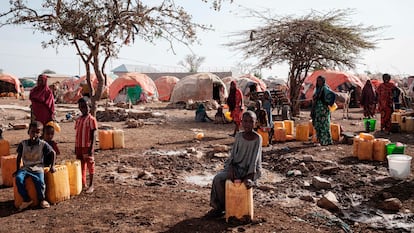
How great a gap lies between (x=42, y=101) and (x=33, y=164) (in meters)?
2.88

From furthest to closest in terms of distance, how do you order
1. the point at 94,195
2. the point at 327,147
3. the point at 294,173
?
the point at 327,147 < the point at 294,173 < the point at 94,195

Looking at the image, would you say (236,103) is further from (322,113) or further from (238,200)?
(238,200)

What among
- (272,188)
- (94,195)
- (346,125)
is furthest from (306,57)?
(94,195)

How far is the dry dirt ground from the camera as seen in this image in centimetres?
374

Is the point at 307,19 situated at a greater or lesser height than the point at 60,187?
greater

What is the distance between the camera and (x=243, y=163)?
12.8 ft

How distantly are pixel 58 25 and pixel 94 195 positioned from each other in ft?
16.0

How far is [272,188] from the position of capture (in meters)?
5.11

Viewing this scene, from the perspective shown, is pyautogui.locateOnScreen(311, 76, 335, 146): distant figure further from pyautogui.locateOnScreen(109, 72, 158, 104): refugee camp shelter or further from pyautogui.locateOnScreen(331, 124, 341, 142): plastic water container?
pyautogui.locateOnScreen(109, 72, 158, 104): refugee camp shelter

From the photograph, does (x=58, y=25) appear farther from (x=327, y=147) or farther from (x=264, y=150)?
(x=327, y=147)

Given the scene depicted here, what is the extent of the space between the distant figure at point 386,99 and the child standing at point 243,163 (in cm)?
660

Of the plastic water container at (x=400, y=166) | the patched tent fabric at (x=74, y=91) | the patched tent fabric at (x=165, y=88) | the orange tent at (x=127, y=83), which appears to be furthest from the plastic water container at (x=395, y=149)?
the patched tent fabric at (x=165, y=88)

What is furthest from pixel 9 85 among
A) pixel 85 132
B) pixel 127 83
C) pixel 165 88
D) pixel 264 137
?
pixel 85 132

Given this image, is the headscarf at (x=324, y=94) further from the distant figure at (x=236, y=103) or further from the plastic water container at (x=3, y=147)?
the plastic water container at (x=3, y=147)
